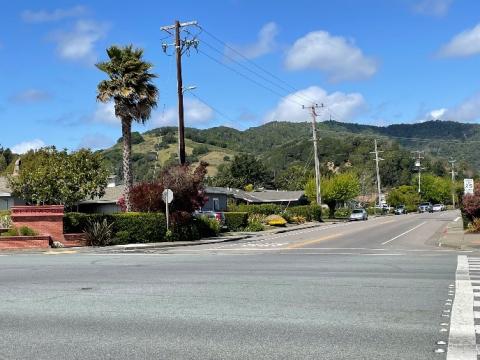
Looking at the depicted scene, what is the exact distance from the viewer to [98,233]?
3048 centimetres

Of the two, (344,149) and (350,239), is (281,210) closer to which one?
(350,239)

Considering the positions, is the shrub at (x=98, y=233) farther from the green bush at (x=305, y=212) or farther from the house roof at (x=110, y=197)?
the green bush at (x=305, y=212)

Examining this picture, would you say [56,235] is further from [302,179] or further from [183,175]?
[302,179]

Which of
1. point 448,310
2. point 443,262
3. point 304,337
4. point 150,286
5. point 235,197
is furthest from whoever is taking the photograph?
point 235,197

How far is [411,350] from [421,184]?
139160 mm

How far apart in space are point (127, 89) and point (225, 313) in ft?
86.5

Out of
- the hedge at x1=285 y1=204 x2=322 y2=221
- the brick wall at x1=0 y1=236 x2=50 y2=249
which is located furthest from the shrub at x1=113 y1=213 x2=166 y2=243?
the hedge at x1=285 y1=204 x2=322 y2=221

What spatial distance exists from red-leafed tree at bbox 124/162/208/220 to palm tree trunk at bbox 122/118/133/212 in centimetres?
33

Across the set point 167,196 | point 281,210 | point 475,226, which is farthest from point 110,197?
point 475,226

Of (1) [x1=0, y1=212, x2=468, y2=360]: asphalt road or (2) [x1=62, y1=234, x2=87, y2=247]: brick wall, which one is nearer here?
(1) [x1=0, y1=212, x2=468, y2=360]: asphalt road

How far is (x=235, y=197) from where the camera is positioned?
7625 centimetres

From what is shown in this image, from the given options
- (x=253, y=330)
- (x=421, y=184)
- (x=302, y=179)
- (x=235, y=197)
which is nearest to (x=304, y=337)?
(x=253, y=330)

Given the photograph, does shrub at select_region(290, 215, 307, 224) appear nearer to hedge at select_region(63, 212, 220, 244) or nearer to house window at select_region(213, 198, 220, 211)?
house window at select_region(213, 198, 220, 211)

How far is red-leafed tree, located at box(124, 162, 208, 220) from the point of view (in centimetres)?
3438
